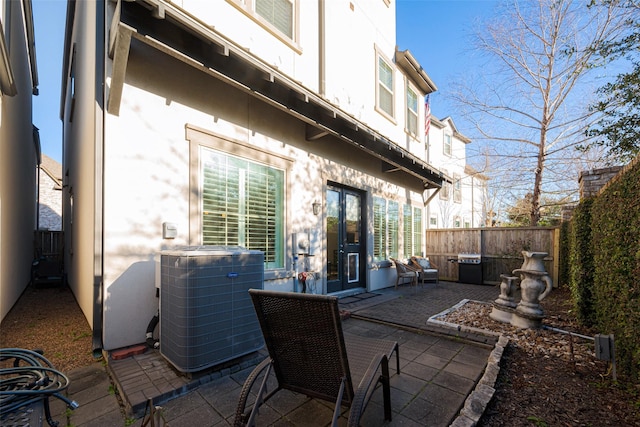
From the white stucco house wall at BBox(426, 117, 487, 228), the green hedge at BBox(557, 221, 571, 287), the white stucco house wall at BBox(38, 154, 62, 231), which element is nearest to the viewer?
the green hedge at BBox(557, 221, 571, 287)

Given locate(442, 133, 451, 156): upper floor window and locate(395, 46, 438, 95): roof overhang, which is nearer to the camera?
locate(395, 46, 438, 95): roof overhang

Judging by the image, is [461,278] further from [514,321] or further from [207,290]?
[207,290]

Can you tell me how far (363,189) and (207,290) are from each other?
4879 mm

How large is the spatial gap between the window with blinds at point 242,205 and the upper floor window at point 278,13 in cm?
234

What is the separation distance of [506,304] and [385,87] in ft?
19.5

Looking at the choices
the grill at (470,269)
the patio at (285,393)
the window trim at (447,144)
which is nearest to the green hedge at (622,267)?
the patio at (285,393)

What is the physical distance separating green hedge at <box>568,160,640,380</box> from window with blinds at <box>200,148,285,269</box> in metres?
4.13

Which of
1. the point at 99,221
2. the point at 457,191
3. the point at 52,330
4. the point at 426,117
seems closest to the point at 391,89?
the point at 426,117

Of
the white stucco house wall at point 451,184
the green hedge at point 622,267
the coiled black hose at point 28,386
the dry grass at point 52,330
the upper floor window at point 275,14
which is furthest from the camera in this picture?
the white stucco house wall at point 451,184

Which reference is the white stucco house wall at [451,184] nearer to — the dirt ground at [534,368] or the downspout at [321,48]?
the downspout at [321,48]

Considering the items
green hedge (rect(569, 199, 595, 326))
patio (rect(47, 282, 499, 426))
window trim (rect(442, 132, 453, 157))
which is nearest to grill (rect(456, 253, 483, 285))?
green hedge (rect(569, 199, 595, 326))

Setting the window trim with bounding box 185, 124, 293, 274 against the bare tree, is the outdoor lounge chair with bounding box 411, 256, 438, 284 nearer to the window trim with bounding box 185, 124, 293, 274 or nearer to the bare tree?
the bare tree

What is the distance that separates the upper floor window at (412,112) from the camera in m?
9.10

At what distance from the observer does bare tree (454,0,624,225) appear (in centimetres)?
905
